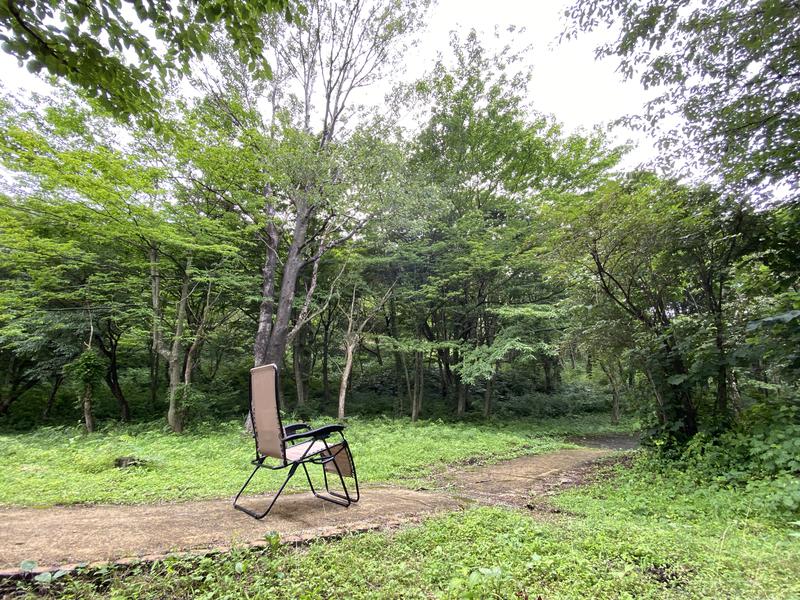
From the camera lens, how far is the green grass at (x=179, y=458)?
4023 millimetres

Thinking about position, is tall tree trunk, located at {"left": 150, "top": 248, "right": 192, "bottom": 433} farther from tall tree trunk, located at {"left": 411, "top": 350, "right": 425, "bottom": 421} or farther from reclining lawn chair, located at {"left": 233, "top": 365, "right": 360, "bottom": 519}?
reclining lawn chair, located at {"left": 233, "top": 365, "right": 360, "bottom": 519}

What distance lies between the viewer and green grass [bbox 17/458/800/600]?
1.75 m

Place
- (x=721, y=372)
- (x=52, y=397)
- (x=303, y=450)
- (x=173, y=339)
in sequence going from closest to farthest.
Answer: (x=303, y=450)
(x=721, y=372)
(x=173, y=339)
(x=52, y=397)

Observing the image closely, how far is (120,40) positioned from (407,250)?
32.7 ft

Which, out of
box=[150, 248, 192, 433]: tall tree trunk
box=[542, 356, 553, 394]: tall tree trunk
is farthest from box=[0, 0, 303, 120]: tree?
box=[542, 356, 553, 394]: tall tree trunk

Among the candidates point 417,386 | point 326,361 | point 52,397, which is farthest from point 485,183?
point 52,397

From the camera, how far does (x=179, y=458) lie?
5887 millimetres

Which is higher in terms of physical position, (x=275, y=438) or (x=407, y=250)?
(x=407, y=250)

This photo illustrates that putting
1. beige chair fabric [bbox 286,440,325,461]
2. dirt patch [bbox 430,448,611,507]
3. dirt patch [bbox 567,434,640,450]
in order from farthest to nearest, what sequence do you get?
1. dirt patch [bbox 567,434,640,450]
2. dirt patch [bbox 430,448,611,507]
3. beige chair fabric [bbox 286,440,325,461]

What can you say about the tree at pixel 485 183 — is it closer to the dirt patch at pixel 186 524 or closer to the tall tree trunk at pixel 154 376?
the dirt patch at pixel 186 524

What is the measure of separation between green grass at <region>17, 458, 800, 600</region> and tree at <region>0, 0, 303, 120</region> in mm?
2733

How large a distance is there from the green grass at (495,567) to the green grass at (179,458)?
2234 mm

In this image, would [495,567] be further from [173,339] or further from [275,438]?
[173,339]

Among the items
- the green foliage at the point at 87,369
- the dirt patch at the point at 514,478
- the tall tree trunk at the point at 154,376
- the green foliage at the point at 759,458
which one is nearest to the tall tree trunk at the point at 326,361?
the tall tree trunk at the point at 154,376
